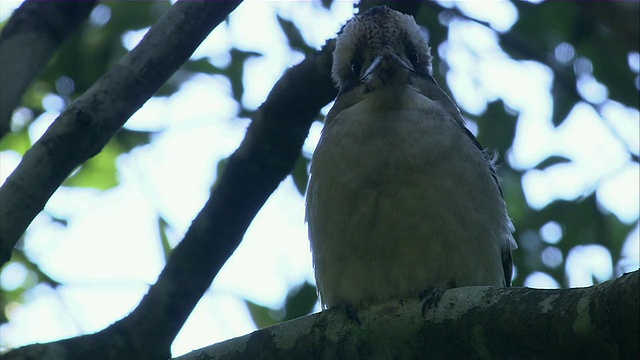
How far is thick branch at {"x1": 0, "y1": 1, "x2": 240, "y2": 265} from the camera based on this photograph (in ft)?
10.1

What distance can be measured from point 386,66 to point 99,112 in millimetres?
1761

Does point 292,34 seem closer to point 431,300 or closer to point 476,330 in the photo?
A: point 431,300

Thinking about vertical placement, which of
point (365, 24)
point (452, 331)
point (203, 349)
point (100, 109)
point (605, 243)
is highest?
point (100, 109)

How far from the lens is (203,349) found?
10.6 feet

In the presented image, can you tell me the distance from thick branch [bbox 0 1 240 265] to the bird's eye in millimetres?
1143

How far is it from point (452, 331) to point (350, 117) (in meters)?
1.74

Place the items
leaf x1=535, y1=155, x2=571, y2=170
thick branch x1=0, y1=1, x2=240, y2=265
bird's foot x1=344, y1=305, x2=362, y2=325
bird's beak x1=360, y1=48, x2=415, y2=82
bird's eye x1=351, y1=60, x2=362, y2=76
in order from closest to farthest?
thick branch x1=0, y1=1, x2=240, y2=265, bird's foot x1=344, y1=305, x2=362, y2=325, bird's beak x1=360, y1=48, x2=415, y2=82, bird's eye x1=351, y1=60, x2=362, y2=76, leaf x1=535, y1=155, x2=571, y2=170

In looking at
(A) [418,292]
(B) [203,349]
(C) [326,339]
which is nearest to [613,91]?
(A) [418,292]

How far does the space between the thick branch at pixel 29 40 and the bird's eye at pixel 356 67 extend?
1504 mm

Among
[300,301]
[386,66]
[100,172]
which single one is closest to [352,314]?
[386,66]

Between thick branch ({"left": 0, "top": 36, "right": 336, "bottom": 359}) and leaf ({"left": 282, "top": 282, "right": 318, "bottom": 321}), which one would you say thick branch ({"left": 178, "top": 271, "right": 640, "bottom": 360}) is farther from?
leaf ({"left": 282, "top": 282, "right": 318, "bottom": 321})

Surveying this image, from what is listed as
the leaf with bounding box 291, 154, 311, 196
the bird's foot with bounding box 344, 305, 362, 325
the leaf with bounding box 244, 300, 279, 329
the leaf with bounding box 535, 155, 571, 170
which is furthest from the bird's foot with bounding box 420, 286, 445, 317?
the leaf with bounding box 535, 155, 571, 170

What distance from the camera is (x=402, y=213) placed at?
3.92 metres

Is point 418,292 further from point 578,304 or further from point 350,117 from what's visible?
point 578,304
